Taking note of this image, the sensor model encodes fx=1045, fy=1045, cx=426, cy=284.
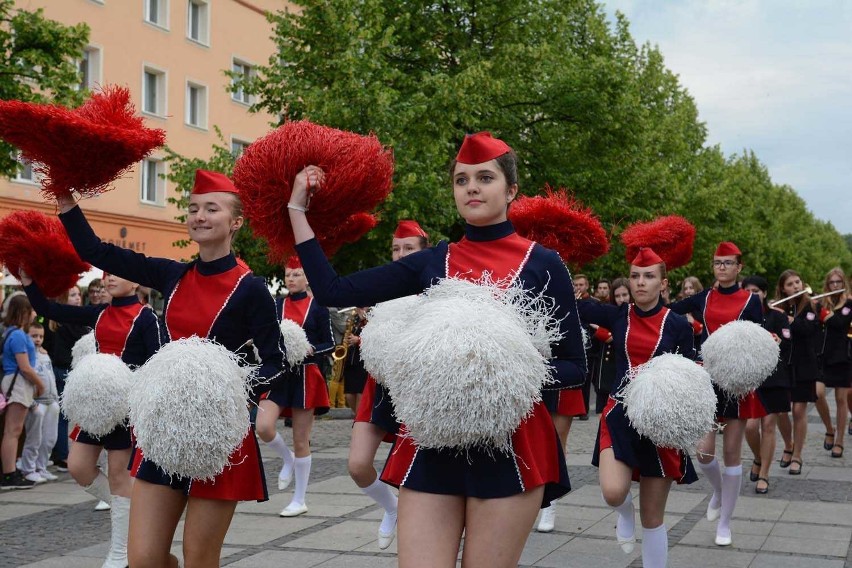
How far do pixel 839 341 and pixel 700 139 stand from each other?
28.4m

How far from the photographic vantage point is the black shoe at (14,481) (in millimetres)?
9945

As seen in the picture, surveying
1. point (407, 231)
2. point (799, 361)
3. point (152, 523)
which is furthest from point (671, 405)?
point (799, 361)

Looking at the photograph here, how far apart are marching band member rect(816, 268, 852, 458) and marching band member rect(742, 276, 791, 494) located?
2.16 metres

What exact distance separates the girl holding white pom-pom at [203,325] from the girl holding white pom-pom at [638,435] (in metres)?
2.10

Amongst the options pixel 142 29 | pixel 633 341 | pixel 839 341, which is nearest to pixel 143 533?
pixel 633 341

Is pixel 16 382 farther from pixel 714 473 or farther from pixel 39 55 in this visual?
pixel 39 55

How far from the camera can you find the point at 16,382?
33.1ft

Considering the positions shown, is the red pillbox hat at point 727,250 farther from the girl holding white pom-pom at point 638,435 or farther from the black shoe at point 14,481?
the black shoe at point 14,481

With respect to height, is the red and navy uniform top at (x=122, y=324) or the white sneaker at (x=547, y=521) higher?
the red and navy uniform top at (x=122, y=324)

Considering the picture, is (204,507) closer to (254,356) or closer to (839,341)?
(254,356)

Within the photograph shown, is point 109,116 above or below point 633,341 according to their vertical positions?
above

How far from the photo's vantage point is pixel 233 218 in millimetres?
4531

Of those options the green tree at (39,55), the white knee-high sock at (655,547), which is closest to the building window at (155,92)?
the green tree at (39,55)

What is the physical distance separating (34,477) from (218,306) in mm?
6847
